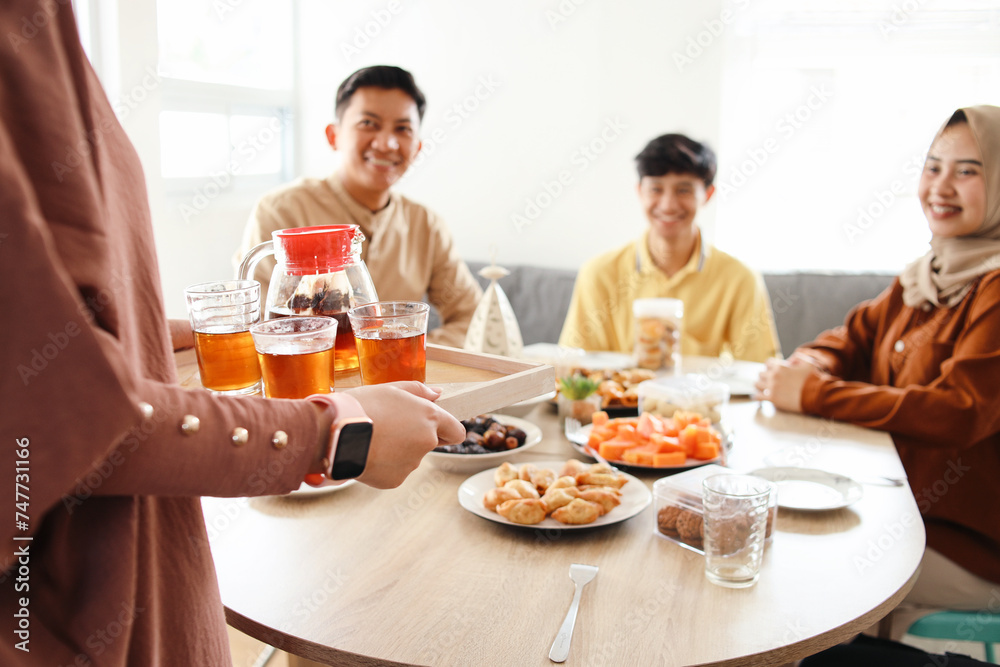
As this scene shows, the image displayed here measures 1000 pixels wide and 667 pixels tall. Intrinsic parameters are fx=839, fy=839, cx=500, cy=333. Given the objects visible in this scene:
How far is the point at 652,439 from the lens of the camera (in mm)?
1626

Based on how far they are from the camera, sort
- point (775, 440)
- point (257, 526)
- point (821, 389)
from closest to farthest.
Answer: point (257, 526) < point (775, 440) < point (821, 389)

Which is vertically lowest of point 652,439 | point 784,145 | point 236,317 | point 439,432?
point 652,439

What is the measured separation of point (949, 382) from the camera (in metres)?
1.87

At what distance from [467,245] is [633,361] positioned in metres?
1.95

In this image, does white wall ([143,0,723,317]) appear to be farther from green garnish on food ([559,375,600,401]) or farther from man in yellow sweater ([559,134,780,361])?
green garnish on food ([559,375,600,401])

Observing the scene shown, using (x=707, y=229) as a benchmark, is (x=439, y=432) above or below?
below

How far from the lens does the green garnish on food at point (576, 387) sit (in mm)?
1836

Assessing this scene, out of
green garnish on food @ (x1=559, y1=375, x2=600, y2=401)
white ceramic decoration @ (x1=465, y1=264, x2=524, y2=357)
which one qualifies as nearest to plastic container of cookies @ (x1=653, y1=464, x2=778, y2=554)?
green garnish on food @ (x1=559, y1=375, x2=600, y2=401)

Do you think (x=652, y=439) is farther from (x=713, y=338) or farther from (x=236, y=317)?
(x=713, y=338)

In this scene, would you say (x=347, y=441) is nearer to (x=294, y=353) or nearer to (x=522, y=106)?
(x=294, y=353)

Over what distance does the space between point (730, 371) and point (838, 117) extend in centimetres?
187

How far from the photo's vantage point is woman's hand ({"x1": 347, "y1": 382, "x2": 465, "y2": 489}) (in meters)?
0.81

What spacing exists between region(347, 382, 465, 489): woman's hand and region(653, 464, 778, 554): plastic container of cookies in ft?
1.90

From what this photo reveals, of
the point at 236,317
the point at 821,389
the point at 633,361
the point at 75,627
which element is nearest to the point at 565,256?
the point at 633,361
